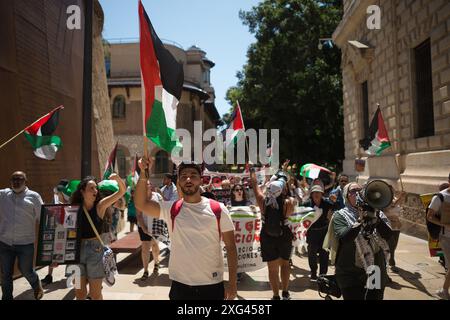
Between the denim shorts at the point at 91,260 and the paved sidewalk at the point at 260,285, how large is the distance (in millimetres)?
1624

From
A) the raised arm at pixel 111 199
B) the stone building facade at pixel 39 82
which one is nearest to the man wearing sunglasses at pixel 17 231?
the raised arm at pixel 111 199

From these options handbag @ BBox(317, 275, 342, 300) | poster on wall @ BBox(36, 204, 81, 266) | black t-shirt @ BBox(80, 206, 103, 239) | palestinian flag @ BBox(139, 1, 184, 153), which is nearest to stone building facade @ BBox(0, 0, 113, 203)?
poster on wall @ BBox(36, 204, 81, 266)

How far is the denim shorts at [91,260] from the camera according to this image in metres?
4.60

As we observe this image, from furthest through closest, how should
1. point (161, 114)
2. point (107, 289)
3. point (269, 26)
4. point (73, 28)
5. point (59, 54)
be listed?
1. point (269, 26)
2. point (73, 28)
3. point (59, 54)
4. point (107, 289)
5. point (161, 114)

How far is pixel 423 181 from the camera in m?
10.7

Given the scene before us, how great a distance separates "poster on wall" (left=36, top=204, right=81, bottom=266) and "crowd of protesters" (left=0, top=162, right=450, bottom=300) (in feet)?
0.41

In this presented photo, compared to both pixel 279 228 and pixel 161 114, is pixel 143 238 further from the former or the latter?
pixel 161 114

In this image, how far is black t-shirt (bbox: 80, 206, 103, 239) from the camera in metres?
4.73

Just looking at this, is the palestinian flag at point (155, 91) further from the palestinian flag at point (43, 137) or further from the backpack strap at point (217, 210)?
the palestinian flag at point (43, 137)

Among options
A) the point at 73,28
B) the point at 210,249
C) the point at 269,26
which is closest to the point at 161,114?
the point at 210,249

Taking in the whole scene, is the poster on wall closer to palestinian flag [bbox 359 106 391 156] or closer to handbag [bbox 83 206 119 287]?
handbag [bbox 83 206 119 287]

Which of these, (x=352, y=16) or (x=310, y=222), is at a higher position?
(x=352, y=16)

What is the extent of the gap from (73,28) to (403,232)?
1220 centimetres

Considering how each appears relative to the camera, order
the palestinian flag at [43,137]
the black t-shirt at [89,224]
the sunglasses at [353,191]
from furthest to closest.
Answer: the palestinian flag at [43,137] < the black t-shirt at [89,224] < the sunglasses at [353,191]
